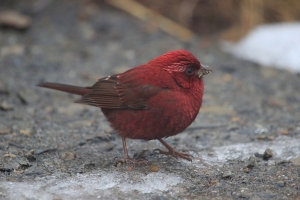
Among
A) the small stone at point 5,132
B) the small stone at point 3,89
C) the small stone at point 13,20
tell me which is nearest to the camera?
the small stone at point 5,132

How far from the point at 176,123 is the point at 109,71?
3.20 meters

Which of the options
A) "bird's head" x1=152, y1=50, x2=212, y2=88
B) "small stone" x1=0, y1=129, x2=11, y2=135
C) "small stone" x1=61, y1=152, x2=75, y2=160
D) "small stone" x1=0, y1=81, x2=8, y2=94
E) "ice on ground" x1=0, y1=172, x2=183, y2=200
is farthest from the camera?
"small stone" x1=0, y1=81, x2=8, y2=94

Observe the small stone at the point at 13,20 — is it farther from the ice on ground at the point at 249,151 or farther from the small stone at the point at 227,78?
the ice on ground at the point at 249,151

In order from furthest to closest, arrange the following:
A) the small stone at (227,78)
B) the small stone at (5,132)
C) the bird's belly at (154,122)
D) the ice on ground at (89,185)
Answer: the small stone at (227,78), the small stone at (5,132), the bird's belly at (154,122), the ice on ground at (89,185)

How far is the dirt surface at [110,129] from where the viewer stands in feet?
14.4

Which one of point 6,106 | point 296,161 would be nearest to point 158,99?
point 296,161

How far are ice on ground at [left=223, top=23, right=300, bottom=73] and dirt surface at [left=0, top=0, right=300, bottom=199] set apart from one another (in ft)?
0.80

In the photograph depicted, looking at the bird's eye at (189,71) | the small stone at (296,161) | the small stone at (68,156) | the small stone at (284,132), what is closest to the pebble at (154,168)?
the small stone at (68,156)

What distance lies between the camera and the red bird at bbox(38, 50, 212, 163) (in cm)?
468

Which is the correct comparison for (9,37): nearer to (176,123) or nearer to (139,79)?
(139,79)

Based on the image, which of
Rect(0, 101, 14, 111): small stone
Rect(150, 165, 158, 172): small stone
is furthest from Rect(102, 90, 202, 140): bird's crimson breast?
Rect(0, 101, 14, 111): small stone

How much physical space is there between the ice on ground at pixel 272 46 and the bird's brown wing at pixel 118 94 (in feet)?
11.5

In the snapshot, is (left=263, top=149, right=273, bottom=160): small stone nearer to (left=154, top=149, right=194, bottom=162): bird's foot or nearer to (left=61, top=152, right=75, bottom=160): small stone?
(left=154, top=149, right=194, bottom=162): bird's foot

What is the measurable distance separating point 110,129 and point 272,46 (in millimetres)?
3563
